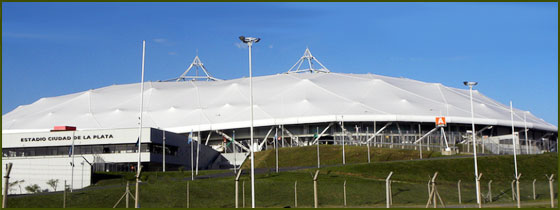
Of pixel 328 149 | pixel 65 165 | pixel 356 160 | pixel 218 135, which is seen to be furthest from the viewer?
pixel 218 135

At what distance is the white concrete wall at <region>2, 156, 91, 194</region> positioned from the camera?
230 ft

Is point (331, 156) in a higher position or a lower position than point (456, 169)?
higher

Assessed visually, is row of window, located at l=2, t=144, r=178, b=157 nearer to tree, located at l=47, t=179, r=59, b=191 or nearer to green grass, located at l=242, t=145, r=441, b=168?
green grass, located at l=242, t=145, r=441, b=168

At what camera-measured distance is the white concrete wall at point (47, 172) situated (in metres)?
70.1

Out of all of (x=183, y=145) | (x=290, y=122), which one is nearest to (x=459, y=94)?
(x=290, y=122)

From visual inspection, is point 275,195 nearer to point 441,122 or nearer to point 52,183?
point 52,183

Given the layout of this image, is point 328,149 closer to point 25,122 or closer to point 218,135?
point 218,135

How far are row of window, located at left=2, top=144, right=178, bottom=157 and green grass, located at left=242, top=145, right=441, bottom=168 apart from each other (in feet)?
37.9

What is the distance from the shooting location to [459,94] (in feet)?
462

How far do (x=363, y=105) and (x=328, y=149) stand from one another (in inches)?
1126

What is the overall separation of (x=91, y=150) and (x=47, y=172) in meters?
22.4

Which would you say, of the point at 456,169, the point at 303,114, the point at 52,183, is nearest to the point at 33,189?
the point at 52,183

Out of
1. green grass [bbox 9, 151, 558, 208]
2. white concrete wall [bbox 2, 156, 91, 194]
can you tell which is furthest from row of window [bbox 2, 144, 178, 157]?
green grass [bbox 9, 151, 558, 208]

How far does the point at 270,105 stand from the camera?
409 feet
